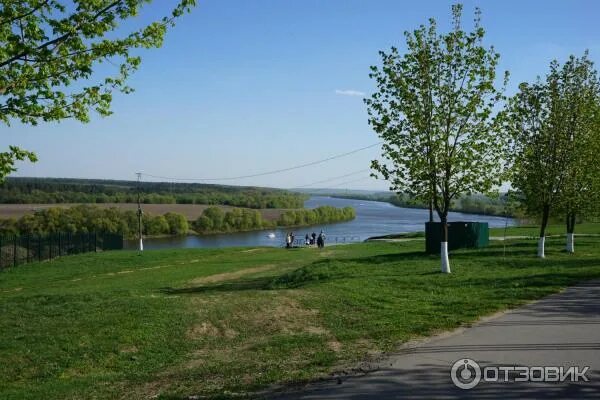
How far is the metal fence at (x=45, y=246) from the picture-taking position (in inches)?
1271

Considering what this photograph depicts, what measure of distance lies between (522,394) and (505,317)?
13.2ft

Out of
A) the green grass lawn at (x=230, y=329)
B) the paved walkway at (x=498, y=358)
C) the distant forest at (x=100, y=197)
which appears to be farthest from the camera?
the distant forest at (x=100, y=197)

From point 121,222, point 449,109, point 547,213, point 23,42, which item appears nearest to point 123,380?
point 23,42

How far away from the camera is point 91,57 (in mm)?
7602

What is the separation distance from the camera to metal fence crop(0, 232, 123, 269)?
32281 millimetres

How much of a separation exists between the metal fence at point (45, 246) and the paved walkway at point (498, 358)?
2937cm

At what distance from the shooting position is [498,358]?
6.99 meters

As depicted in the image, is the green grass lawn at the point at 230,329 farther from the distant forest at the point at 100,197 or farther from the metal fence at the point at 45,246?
the distant forest at the point at 100,197

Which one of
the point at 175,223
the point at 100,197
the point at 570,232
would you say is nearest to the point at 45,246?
the point at 570,232

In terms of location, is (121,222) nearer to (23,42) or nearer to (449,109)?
(449,109)

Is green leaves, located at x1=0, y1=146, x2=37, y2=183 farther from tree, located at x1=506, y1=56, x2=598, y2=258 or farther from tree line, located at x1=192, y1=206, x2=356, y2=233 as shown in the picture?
tree line, located at x1=192, y1=206, x2=356, y2=233

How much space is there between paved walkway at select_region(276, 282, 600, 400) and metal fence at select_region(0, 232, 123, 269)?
29.4 m

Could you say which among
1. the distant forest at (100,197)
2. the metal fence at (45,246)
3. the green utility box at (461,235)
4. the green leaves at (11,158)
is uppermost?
the distant forest at (100,197)

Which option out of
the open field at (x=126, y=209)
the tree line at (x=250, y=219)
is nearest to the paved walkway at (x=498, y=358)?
the open field at (x=126, y=209)
